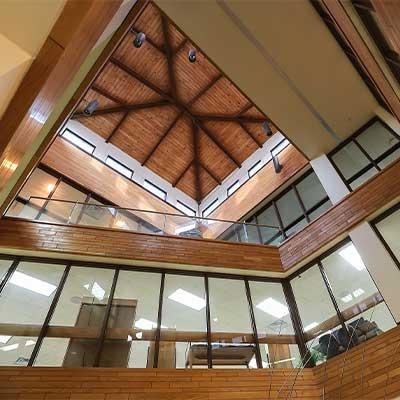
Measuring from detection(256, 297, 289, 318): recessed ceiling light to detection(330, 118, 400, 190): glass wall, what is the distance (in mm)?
3149

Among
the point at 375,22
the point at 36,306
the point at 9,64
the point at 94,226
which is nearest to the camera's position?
the point at 9,64

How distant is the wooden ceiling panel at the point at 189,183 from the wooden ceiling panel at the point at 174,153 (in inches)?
10.9

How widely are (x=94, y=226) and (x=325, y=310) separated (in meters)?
4.89

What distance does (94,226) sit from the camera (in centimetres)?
668

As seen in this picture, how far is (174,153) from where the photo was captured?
43.8ft

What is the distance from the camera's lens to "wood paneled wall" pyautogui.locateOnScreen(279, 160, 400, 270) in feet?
20.1

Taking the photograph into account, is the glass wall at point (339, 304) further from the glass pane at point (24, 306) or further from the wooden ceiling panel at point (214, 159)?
the wooden ceiling panel at point (214, 159)

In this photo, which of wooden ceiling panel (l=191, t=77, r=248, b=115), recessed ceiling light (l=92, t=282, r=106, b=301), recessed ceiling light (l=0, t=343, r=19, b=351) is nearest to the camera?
A: recessed ceiling light (l=0, t=343, r=19, b=351)

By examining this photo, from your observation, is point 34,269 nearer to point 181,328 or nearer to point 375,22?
point 181,328

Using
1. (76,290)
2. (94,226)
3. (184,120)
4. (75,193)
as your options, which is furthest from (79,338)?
(184,120)

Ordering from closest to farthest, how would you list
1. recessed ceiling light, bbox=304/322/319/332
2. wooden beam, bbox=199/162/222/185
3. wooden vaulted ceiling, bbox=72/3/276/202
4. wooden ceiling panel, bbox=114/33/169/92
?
recessed ceiling light, bbox=304/322/319/332 → wooden ceiling panel, bbox=114/33/169/92 → wooden vaulted ceiling, bbox=72/3/276/202 → wooden beam, bbox=199/162/222/185

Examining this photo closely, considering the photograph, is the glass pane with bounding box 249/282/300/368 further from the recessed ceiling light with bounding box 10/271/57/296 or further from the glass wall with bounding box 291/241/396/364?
the recessed ceiling light with bounding box 10/271/57/296

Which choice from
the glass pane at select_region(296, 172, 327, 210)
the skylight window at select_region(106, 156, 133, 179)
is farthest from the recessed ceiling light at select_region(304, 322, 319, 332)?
the skylight window at select_region(106, 156, 133, 179)

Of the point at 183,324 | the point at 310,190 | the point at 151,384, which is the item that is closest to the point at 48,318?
the point at 151,384
